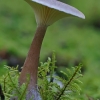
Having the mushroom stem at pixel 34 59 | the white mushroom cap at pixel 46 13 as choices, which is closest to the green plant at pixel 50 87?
the mushroom stem at pixel 34 59

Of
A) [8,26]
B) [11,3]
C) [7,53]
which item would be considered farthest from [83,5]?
[7,53]

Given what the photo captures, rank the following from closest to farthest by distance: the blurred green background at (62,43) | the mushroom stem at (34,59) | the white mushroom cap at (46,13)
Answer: the white mushroom cap at (46,13), the mushroom stem at (34,59), the blurred green background at (62,43)

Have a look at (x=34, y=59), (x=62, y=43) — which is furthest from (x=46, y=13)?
(x=62, y=43)

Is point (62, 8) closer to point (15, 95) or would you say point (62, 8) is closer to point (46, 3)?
point (46, 3)

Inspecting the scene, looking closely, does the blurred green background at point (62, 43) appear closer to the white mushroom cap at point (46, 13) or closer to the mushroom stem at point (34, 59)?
the mushroom stem at point (34, 59)

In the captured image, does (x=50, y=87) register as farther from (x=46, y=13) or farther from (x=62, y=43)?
(x=62, y=43)

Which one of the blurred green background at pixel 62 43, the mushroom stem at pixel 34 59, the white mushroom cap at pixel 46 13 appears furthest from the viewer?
the blurred green background at pixel 62 43

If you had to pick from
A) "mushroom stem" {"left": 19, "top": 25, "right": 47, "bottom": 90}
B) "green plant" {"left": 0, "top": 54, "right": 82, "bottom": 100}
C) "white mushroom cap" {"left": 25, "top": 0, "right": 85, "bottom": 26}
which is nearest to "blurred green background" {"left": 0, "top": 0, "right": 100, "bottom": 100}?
"green plant" {"left": 0, "top": 54, "right": 82, "bottom": 100}

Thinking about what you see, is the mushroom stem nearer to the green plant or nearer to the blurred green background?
the green plant
